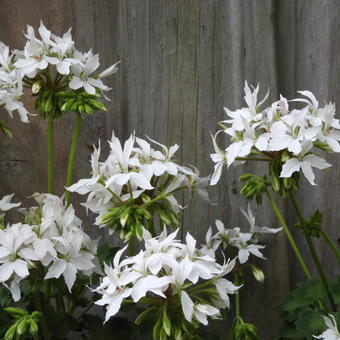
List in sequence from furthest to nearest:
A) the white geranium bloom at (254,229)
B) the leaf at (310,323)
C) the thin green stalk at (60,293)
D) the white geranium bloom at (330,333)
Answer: the white geranium bloom at (254,229), the thin green stalk at (60,293), the leaf at (310,323), the white geranium bloom at (330,333)

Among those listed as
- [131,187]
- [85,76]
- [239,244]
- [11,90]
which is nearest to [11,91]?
[11,90]

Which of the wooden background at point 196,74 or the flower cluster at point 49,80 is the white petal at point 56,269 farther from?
the wooden background at point 196,74

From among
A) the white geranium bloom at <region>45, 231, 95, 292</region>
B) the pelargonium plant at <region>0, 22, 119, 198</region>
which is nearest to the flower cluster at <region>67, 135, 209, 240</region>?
the white geranium bloom at <region>45, 231, 95, 292</region>

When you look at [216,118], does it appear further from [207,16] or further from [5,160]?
[5,160]

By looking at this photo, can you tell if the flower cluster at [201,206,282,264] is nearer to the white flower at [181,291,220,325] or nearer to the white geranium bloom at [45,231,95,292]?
the white geranium bloom at [45,231,95,292]

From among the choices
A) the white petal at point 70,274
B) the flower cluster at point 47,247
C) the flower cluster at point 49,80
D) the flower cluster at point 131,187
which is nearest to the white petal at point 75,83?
the flower cluster at point 49,80

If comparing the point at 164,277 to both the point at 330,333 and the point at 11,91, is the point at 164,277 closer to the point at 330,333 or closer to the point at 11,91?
the point at 330,333
